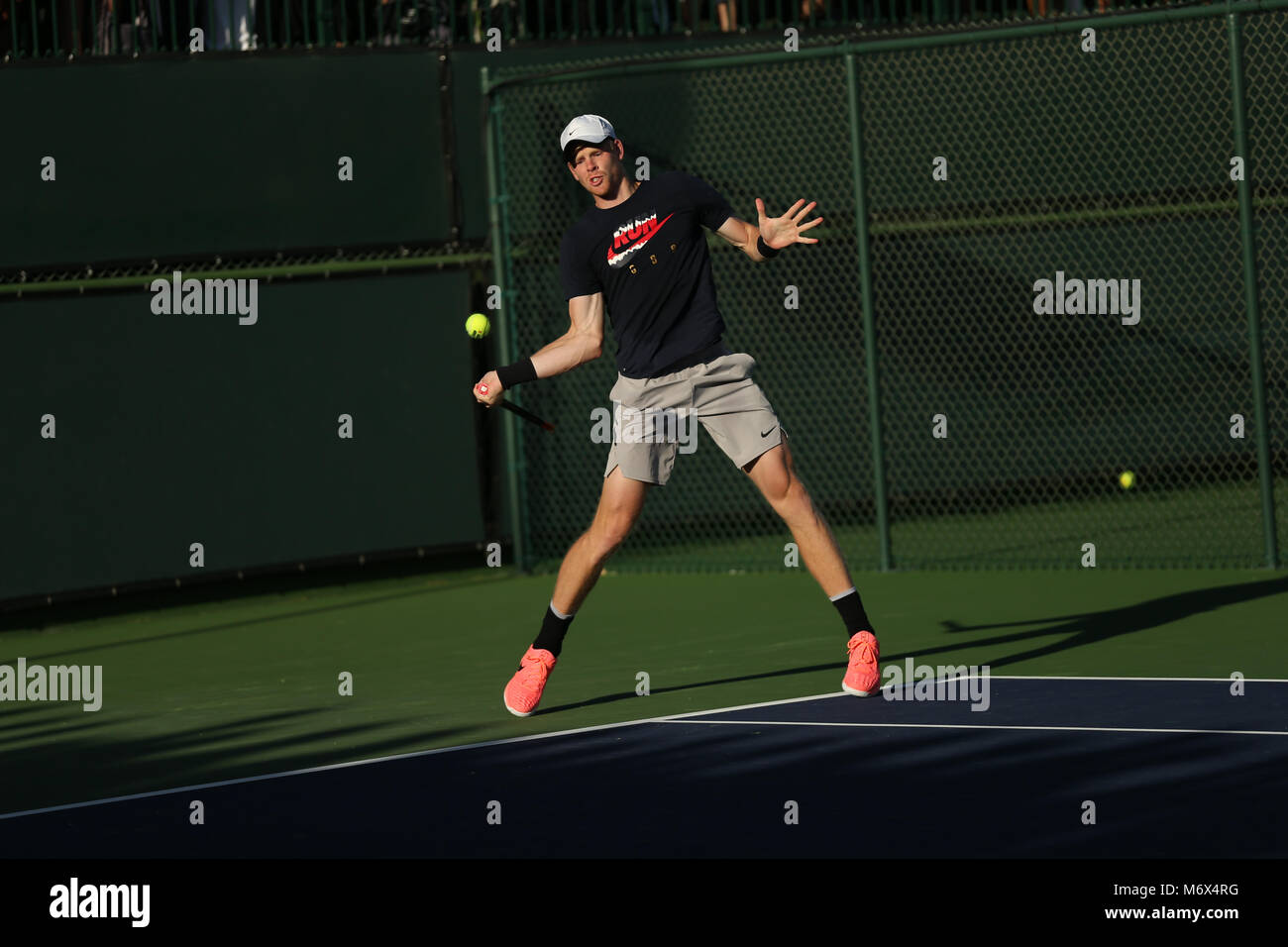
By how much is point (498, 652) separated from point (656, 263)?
9.03 feet

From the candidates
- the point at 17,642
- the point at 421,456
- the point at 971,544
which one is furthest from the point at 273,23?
the point at 971,544

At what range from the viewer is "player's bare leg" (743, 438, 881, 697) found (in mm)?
8039

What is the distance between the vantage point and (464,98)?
A: 43.9ft

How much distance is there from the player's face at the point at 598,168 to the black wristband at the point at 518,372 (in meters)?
0.78

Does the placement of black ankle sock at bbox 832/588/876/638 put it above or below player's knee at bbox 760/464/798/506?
below

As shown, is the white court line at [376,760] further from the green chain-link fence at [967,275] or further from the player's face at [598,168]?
the green chain-link fence at [967,275]

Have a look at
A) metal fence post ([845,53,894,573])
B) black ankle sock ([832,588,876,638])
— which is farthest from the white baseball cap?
metal fence post ([845,53,894,573])

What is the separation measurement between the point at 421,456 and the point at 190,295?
187 cm

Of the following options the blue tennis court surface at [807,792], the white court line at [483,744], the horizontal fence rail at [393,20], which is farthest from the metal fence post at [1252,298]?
the blue tennis court surface at [807,792]

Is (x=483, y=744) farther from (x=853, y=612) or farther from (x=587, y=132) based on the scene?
(x=587, y=132)

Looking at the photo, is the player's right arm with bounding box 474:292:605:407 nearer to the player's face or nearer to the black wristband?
the black wristband

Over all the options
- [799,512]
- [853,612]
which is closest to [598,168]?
[799,512]

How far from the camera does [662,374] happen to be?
322 inches
